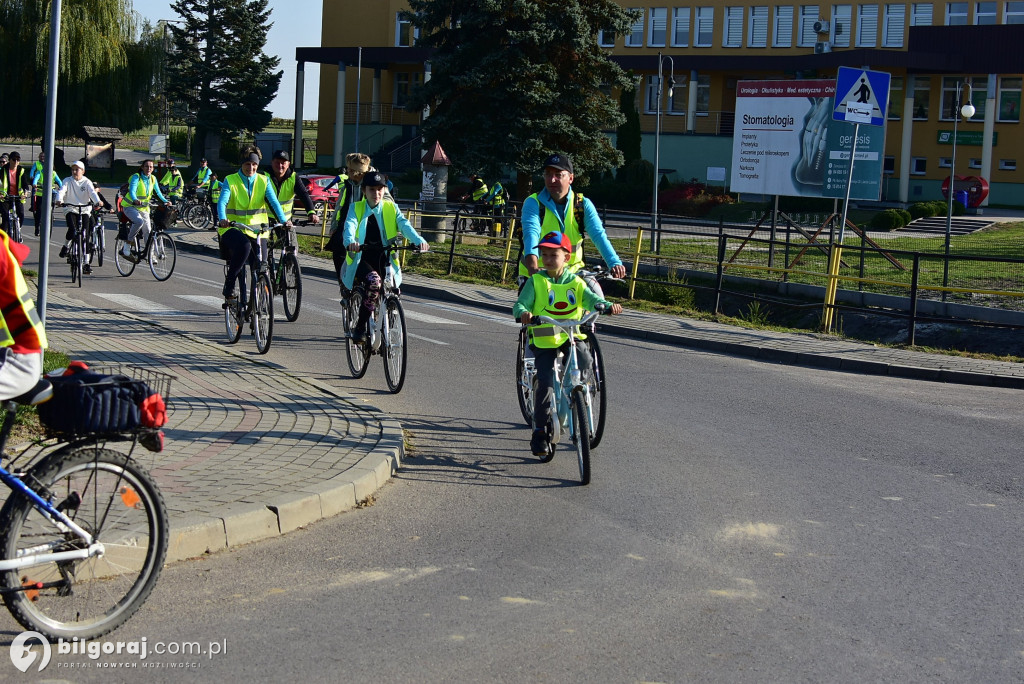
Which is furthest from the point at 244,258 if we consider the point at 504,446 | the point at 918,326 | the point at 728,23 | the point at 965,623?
the point at 728,23

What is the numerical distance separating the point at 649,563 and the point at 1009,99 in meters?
56.7

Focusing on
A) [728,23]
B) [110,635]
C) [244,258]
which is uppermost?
[728,23]

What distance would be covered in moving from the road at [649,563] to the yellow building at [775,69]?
135ft

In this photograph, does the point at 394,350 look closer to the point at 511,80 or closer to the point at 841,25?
the point at 511,80

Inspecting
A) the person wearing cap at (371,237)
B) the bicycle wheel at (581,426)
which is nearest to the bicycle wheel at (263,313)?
the person wearing cap at (371,237)

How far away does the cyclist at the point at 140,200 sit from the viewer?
18984mm

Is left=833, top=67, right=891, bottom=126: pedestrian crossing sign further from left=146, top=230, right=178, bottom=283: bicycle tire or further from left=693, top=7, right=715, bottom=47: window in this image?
left=693, top=7, right=715, bottom=47: window

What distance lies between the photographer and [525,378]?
8.40 metres

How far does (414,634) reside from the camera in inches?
192

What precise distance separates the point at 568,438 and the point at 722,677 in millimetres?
4410

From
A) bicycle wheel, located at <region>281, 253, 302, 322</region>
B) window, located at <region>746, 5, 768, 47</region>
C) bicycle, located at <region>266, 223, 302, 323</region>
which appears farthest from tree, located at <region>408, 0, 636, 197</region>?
window, located at <region>746, 5, 768, 47</region>

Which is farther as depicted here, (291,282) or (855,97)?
(855,97)

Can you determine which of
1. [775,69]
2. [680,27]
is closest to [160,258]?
[775,69]

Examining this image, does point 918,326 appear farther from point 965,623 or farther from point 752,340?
point 965,623
